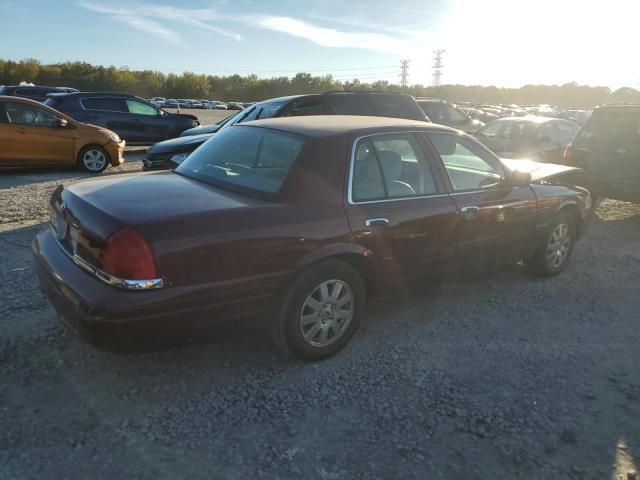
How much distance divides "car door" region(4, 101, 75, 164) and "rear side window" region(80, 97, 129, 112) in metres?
3.04

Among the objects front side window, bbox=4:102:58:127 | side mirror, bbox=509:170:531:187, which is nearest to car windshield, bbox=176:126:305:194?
side mirror, bbox=509:170:531:187

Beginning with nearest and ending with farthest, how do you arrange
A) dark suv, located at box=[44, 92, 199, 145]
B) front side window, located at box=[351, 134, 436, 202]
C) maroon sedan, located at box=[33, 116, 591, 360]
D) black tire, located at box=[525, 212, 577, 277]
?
maroon sedan, located at box=[33, 116, 591, 360] → front side window, located at box=[351, 134, 436, 202] → black tire, located at box=[525, 212, 577, 277] → dark suv, located at box=[44, 92, 199, 145]

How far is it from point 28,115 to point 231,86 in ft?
291

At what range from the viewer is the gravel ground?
2582 mm

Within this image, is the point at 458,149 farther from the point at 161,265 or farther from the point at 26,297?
the point at 26,297

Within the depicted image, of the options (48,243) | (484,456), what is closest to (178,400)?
(48,243)

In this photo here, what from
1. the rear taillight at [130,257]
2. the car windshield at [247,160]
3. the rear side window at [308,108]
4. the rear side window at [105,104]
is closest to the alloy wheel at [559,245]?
the car windshield at [247,160]

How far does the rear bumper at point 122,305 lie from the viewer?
268 centimetres

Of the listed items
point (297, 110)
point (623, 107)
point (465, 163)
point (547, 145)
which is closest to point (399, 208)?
point (465, 163)

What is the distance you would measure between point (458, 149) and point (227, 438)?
116 inches

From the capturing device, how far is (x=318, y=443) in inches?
107

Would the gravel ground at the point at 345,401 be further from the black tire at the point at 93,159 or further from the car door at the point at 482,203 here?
the black tire at the point at 93,159

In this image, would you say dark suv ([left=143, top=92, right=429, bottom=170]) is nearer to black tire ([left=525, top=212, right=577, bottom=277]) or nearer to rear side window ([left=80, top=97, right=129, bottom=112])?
black tire ([left=525, top=212, right=577, bottom=277])

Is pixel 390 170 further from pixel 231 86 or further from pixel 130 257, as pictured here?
pixel 231 86
